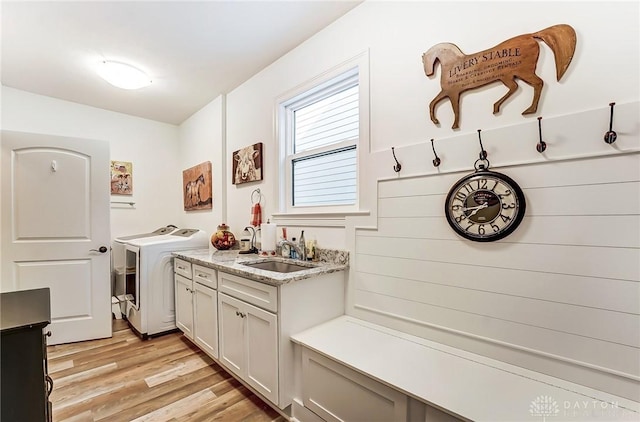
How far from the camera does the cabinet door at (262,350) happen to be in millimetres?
1605

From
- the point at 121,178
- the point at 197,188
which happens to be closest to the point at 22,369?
the point at 197,188

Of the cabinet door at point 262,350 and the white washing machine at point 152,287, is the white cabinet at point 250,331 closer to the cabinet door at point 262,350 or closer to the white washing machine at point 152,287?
the cabinet door at point 262,350

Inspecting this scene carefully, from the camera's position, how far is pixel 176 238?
10.1 feet

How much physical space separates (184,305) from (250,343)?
3.84 feet

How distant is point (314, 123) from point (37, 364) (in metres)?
2.10

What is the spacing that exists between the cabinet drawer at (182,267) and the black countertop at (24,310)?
1165 millimetres

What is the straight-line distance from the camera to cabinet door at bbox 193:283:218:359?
214cm

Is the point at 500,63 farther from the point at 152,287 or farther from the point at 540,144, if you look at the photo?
the point at 152,287

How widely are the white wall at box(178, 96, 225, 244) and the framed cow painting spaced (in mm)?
316

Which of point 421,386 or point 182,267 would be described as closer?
point 421,386

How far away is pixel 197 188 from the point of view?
3619 mm

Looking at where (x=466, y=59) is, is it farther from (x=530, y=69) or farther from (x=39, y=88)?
(x=39, y=88)

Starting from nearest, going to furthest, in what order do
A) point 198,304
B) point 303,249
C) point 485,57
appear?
point 485,57
point 303,249
point 198,304

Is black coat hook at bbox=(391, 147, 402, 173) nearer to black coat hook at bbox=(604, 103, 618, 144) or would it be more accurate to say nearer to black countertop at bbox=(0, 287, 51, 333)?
black coat hook at bbox=(604, 103, 618, 144)
